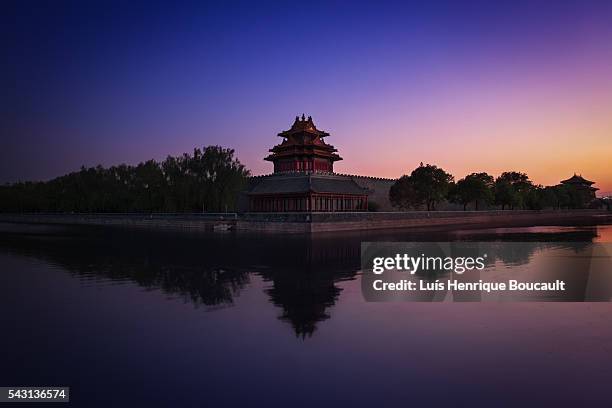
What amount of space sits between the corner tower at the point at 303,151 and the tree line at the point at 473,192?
1144cm

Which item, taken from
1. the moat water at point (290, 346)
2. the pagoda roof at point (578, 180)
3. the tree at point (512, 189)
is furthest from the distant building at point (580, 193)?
the moat water at point (290, 346)

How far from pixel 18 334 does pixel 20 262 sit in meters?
14.5

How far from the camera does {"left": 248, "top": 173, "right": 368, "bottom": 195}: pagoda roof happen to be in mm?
59628

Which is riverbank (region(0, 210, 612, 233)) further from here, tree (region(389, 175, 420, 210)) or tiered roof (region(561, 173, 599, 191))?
tiered roof (region(561, 173, 599, 191))

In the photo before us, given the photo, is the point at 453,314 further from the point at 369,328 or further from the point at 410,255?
the point at 410,255

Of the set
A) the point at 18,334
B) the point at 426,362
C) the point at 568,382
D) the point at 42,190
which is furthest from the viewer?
the point at 42,190

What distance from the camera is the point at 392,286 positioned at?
1491 cm

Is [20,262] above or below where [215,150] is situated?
below

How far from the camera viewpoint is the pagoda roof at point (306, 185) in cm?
5963

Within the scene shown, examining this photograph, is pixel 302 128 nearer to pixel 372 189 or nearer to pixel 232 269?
pixel 372 189

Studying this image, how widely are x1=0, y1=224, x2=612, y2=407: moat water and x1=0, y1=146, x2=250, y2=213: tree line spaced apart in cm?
4363

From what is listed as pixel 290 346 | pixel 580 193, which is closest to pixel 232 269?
pixel 290 346

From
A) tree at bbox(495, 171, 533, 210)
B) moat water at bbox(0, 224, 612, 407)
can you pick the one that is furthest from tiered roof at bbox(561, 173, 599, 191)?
moat water at bbox(0, 224, 612, 407)

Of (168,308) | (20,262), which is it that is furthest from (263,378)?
(20,262)
